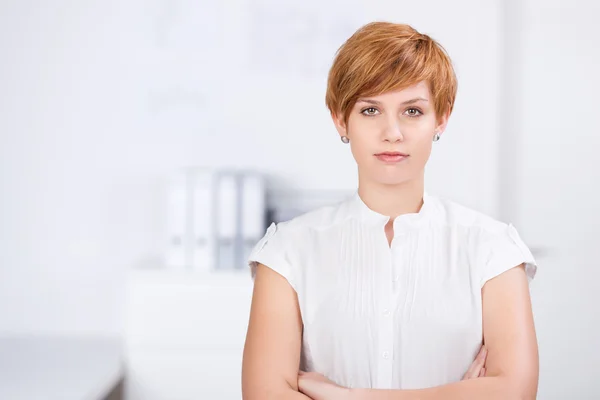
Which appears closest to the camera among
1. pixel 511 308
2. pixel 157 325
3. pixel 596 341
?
pixel 511 308

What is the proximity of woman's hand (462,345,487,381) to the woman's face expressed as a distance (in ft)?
1.04

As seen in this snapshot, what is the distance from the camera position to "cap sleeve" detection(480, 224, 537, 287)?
1277 millimetres

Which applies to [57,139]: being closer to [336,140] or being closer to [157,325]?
[157,325]

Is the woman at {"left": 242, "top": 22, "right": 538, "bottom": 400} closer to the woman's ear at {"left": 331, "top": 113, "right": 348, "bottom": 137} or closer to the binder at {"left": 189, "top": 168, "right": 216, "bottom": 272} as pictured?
the woman's ear at {"left": 331, "top": 113, "right": 348, "bottom": 137}

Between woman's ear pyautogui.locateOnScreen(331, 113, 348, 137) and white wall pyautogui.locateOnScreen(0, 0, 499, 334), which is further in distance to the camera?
white wall pyautogui.locateOnScreen(0, 0, 499, 334)

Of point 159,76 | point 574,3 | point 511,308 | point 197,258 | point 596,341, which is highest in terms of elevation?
point 574,3

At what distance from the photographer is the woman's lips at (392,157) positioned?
4.06 feet

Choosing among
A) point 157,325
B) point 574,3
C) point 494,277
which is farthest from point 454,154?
point 494,277

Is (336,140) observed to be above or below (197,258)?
above

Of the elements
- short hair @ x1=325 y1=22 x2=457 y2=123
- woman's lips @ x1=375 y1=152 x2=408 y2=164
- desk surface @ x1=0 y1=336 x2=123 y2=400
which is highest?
short hair @ x1=325 y1=22 x2=457 y2=123

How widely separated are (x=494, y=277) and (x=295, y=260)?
0.34 meters

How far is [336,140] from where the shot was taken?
2.99 metres

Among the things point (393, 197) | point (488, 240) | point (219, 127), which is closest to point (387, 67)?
point (393, 197)

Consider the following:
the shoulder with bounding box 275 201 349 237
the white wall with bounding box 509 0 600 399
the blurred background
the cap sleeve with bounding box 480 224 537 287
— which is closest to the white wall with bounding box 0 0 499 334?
the blurred background
